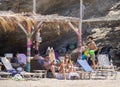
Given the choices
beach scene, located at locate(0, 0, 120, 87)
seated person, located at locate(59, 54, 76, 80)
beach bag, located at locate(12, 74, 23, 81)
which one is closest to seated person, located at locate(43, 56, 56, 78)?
beach scene, located at locate(0, 0, 120, 87)

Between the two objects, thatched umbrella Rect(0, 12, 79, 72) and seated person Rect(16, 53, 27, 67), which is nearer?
thatched umbrella Rect(0, 12, 79, 72)

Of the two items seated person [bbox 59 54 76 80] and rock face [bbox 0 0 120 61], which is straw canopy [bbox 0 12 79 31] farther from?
rock face [bbox 0 0 120 61]

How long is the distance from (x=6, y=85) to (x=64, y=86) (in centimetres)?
180

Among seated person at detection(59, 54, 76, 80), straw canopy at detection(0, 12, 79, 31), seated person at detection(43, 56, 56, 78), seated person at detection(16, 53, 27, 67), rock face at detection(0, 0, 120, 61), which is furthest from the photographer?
rock face at detection(0, 0, 120, 61)

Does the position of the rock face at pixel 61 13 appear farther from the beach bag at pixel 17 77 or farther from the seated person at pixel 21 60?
the beach bag at pixel 17 77

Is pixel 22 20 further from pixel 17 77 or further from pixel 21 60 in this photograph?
pixel 17 77

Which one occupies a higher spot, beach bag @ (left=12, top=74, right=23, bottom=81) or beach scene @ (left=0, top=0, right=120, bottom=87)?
beach scene @ (left=0, top=0, right=120, bottom=87)

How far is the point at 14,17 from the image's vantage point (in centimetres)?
1716

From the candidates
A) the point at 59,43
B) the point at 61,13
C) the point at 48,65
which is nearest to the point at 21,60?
the point at 48,65

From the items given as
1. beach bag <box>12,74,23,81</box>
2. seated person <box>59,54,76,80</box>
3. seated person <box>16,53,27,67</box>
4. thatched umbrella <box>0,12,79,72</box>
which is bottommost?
beach bag <box>12,74,23,81</box>

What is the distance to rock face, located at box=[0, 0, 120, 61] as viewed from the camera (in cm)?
2558

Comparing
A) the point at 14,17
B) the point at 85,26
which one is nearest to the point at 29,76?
the point at 14,17

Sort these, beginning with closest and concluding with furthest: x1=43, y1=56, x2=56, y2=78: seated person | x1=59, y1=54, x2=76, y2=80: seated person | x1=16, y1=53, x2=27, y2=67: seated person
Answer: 1. x1=59, y1=54, x2=76, y2=80: seated person
2. x1=43, y1=56, x2=56, y2=78: seated person
3. x1=16, y1=53, x2=27, y2=67: seated person

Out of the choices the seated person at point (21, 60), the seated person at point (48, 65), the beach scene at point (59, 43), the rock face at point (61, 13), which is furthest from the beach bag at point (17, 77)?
the rock face at point (61, 13)
